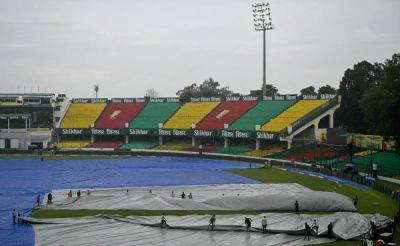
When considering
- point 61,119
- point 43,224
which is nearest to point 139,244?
point 43,224

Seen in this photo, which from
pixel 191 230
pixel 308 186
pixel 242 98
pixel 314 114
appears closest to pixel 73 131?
pixel 242 98

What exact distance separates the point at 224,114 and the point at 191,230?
68.9 meters

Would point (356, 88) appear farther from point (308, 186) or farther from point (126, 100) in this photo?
point (126, 100)

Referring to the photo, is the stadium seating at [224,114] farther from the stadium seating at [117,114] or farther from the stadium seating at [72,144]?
the stadium seating at [72,144]

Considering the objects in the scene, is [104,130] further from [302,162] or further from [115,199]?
[115,199]

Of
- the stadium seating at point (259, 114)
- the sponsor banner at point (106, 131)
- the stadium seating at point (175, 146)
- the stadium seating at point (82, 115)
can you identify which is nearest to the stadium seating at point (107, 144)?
the sponsor banner at point (106, 131)

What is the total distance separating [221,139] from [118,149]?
1997 cm

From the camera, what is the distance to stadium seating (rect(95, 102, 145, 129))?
104m

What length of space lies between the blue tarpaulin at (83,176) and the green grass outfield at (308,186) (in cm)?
229

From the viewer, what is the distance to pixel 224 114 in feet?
322

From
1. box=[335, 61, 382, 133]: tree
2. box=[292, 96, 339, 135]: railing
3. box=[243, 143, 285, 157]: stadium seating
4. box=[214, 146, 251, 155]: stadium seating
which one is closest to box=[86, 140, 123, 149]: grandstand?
box=[214, 146, 251, 155]: stadium seating

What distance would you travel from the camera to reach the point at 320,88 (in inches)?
4459

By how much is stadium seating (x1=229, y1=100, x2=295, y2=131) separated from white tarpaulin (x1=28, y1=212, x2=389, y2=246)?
56449mm

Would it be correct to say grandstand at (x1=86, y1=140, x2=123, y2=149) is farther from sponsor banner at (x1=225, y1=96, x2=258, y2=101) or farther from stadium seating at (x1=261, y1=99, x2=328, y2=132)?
stadium seating at (x1=261, y1=99, x2=328, y2=132)
